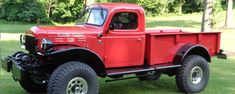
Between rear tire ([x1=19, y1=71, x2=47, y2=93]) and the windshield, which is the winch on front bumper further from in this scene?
the windshield

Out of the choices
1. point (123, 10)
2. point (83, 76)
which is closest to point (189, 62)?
point (123, 10)

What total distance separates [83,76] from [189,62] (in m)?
2.71

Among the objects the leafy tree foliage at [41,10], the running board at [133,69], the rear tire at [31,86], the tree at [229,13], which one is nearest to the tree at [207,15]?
the running board at [133,69]

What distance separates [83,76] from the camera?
7750 mm

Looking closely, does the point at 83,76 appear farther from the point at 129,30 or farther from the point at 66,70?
the point at 129,30

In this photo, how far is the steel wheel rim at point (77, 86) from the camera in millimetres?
7684

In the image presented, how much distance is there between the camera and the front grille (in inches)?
315

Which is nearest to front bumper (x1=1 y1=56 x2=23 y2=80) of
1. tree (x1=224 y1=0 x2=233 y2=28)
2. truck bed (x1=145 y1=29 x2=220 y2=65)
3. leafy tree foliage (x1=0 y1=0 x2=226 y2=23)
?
truck bed (x1=145 y1=29 x2=220 y2=65)

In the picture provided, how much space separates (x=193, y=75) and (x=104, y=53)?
2.35 m

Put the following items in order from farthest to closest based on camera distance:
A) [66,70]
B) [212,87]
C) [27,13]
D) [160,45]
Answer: [27,13] → [212,87] → [160,45] → [66,70]

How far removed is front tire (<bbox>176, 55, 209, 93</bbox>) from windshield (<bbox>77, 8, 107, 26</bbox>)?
2.08 meters

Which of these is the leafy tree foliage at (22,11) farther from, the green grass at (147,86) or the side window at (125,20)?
the side window at (125,20)

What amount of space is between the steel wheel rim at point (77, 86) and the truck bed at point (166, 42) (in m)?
1.75

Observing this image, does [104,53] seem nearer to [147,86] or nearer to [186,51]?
[186,51]
